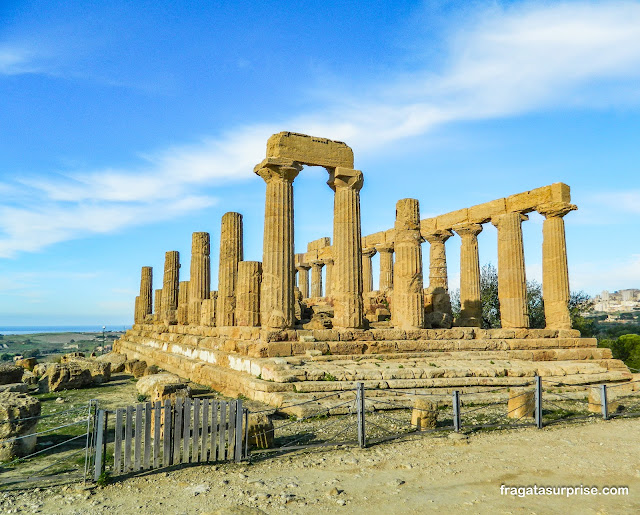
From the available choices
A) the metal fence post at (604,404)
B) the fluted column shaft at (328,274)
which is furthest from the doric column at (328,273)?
the metal fence post at (604,404)

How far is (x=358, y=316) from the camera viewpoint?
15.6 meters

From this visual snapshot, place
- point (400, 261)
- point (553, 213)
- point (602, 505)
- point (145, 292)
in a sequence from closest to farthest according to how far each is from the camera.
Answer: point (602, 505), point (400, 261), point (553, 213), point (145, 292)

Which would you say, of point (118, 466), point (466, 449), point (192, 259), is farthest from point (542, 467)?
point (192, 259)

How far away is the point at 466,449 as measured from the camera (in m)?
7.61

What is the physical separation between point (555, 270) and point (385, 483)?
1660cm

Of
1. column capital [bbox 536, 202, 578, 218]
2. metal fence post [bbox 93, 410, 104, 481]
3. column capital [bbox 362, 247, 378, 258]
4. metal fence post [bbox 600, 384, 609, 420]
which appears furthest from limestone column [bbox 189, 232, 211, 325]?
metal fence post [bbox 93, 410, 104, 481]

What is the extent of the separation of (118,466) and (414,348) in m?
10.6

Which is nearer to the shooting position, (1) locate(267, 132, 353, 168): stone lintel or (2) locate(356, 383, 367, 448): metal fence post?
(2) locate(356, 383, 367, 448): metal fence post

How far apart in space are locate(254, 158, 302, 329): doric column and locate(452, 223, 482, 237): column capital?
9.94 metres

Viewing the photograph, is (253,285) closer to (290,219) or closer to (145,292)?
(290,219)

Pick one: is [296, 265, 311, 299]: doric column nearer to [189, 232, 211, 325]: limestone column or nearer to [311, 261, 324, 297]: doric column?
[311, 261, 324, 297]: doric column

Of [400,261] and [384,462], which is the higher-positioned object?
[400,261]

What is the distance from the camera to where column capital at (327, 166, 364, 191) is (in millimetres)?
15906

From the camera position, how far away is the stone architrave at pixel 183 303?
2470 cm
